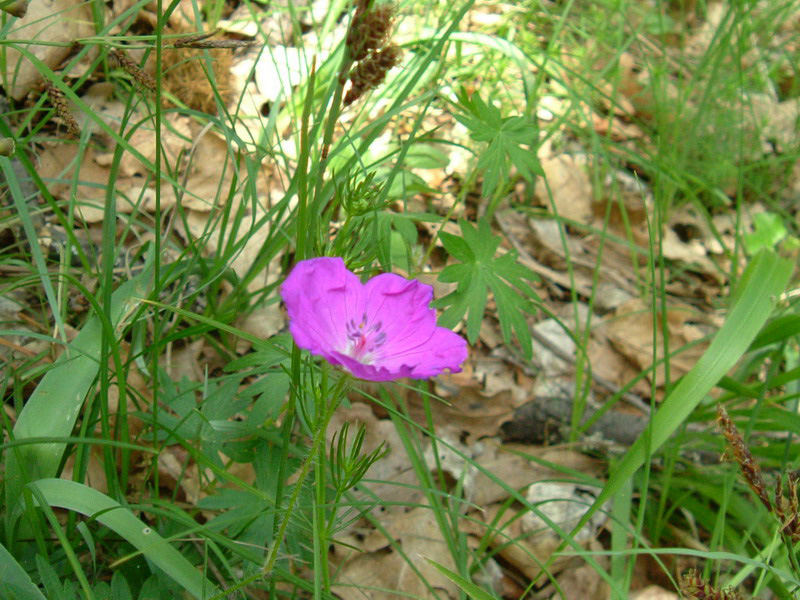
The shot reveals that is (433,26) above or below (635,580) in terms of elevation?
above

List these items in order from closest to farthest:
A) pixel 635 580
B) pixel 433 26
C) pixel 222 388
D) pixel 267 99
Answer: pixel 222 388, pixel 635 580, pixel 267 99, pixel 433 26

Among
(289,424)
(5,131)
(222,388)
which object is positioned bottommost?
(222,388)

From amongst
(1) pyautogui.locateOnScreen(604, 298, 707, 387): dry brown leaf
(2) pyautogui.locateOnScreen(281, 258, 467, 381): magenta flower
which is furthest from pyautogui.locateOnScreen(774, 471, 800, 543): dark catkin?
(1) pyautogui.locateOnScreen(604, 298, 707, 387): dry brown leaf

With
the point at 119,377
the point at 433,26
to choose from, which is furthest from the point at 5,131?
the point at 433,26

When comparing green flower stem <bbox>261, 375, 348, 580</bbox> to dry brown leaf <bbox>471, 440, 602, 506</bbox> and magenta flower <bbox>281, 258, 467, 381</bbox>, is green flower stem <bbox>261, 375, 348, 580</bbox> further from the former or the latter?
dry brown leaf <bbox>471, 440, 602, 506</bbox>

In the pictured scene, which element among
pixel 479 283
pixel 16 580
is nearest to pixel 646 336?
pixel 479 283

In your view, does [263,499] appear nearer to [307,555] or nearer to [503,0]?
[307,555]
